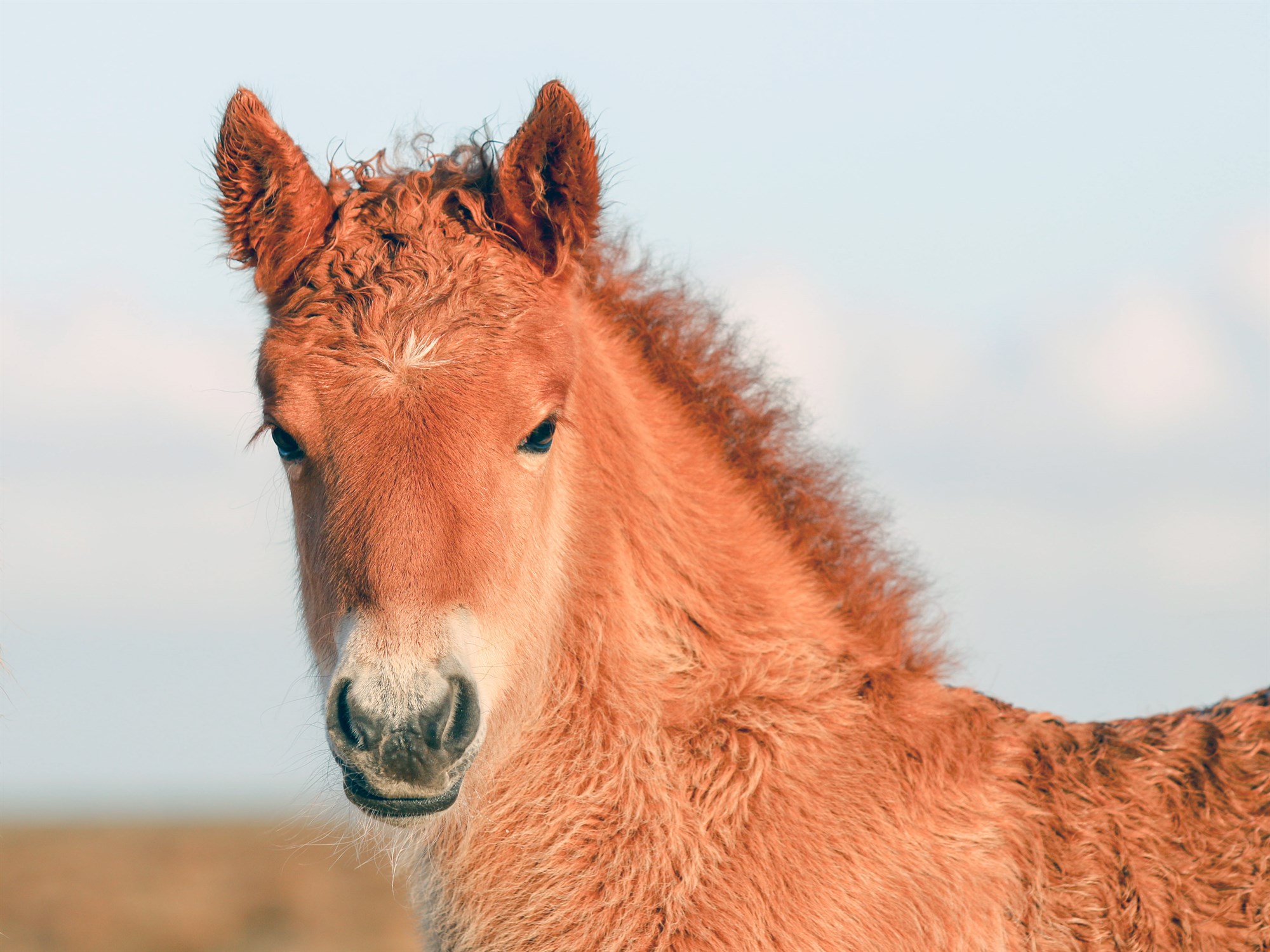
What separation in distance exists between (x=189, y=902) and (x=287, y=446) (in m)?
31.6

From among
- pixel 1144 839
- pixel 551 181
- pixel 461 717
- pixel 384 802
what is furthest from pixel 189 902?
pixel 1144 839

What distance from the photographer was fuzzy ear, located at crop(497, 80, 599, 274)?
3.67 m

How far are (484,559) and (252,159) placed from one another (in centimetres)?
170

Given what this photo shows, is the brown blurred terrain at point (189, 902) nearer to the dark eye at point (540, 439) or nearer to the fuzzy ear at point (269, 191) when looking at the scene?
the fuzzy ear at point (269, 191)

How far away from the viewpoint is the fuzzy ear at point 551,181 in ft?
12.0

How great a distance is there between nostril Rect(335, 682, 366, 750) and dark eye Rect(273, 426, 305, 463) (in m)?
0.82

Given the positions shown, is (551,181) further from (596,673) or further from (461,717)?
(461,717)

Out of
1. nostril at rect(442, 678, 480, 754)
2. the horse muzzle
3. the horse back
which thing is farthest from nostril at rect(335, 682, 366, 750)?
the horse back

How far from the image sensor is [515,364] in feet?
11.3

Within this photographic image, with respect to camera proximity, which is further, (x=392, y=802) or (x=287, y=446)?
(x=287, y=446)

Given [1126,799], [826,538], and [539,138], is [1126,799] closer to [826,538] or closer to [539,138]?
[826,538]

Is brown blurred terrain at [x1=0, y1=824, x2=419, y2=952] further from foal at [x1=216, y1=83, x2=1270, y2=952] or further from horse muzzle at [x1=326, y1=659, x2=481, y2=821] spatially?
horse muzzle at [x1=326, y1=659, x2=481, y2=821]

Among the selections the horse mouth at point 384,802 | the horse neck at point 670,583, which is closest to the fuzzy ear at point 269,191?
the horse neck at point 670,583

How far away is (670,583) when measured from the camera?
3.80m
